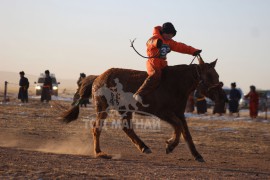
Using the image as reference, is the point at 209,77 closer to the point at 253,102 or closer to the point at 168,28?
the point at 168,28

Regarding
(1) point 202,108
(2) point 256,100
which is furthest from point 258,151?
(1) point 202,108

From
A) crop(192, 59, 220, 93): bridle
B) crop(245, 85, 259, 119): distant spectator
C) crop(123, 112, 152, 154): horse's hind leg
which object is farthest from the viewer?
crop(245, 85, 259, 119): distant spectator

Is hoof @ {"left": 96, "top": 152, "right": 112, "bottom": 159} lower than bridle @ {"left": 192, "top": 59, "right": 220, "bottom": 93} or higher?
lower

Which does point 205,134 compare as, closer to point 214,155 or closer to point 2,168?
point 214,155

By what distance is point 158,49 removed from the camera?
8906mm

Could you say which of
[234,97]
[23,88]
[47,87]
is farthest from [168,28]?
[47,87]

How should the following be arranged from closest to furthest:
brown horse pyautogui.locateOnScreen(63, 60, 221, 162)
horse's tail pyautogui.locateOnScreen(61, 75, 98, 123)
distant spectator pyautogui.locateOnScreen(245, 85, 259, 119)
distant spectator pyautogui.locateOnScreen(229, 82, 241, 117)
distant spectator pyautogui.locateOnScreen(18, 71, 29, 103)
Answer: brown horse pyautogui.locateOnScreen(63, 60, 221, 162) < horse's tail pyautogui.locateOnScreen(61, 75, 98, 123) < distant spectator pyautogui.locateOnScreen(245, 85, 259, 119) < distant spectator pyautogui.locateOnScreen(229, 82, 241, 117) < distant spectator pyautogui.locateOnScreen(18, 71, 29, 103)

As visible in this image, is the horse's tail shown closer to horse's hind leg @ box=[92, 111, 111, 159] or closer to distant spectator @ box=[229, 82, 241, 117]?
horse's hind leg @ box=[92, 111, 111, 159]

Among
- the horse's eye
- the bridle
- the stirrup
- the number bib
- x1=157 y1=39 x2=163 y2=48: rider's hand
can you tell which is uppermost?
x1=157 y1=39 x2=163 y2=48: rider's hand

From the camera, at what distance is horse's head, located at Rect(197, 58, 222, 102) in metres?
8.90

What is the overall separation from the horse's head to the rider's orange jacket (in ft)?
1.19

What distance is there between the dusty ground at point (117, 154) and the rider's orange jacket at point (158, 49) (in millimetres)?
1705

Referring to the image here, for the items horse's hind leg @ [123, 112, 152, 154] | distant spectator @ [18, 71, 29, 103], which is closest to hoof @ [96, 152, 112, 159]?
horse's hind leg @ [123, 112, 152, 154]

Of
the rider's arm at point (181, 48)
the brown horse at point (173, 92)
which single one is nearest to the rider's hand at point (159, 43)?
the rider's arm at point (181, 48)
